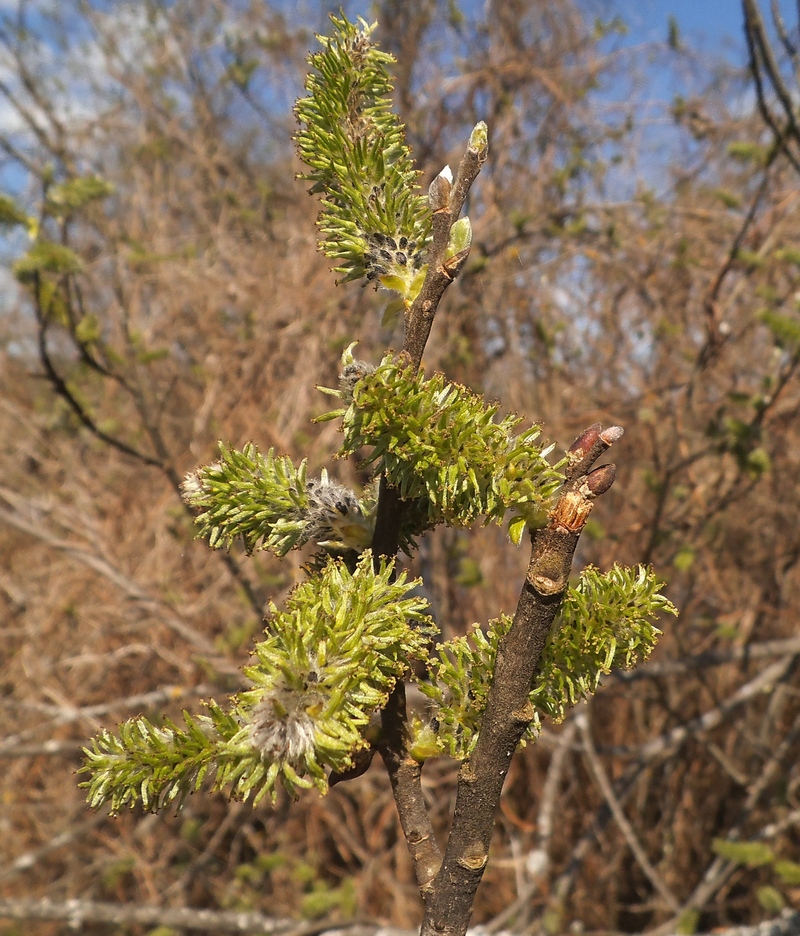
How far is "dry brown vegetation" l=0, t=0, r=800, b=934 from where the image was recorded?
272cm

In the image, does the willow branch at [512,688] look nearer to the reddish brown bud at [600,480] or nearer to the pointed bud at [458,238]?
the reddish brown bud at [600,480]

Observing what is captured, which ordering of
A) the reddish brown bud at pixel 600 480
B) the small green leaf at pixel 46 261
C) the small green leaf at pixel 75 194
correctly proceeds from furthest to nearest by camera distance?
the small green leaf at pixel 75 194 < the small green leaf at pixel 46 261 < the reddish brown bud at pixel 600 480

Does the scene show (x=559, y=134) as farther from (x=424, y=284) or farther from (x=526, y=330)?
(x=424, y=284)

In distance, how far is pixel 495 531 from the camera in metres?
3.03

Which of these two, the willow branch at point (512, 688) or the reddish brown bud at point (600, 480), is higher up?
the reddish brown bud at point (600, 480)

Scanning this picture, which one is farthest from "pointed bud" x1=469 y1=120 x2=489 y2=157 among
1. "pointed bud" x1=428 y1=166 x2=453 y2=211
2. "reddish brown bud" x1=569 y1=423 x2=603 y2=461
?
"reddish brown bud" x1=569 y1=423 x2=603 y2=461

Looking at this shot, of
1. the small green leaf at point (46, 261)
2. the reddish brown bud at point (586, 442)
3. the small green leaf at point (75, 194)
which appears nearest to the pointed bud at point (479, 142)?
the reddish brown bud at point (586, 442)

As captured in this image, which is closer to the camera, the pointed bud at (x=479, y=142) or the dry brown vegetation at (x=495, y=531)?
the pointed bud at (x=479, y=142)

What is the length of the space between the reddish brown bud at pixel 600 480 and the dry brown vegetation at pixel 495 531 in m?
1.84

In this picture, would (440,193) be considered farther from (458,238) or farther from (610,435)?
(610,435)

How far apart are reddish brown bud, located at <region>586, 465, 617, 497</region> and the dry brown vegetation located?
72.3 inches

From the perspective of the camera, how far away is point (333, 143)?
2.25 ft

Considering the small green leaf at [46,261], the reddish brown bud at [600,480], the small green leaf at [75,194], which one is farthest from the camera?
the small green leaf at [75,194]

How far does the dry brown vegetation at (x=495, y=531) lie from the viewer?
272 cm
